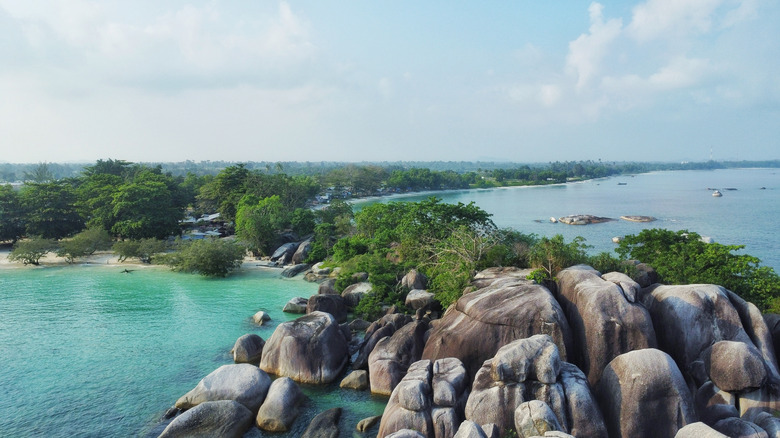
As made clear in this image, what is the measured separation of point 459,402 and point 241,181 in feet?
139

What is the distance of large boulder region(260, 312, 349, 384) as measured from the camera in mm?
13312

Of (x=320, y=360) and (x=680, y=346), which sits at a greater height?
(x=680, y=346)

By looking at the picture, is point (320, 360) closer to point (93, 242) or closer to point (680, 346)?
point (680, 346)

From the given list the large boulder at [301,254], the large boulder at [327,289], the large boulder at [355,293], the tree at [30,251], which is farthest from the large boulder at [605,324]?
the tree at [30,251]

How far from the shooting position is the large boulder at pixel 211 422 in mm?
10164

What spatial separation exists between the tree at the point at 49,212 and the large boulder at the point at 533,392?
36684 mm

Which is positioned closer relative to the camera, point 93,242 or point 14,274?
point 14,274

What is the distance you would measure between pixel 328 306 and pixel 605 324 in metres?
10.7

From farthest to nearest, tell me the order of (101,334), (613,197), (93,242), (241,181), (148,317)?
(613,197)
(241,181)
(93,242)
(148,317)
(101,334)

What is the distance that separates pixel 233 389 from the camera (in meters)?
11.6

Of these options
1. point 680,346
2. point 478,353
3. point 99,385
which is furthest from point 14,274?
point 680,346

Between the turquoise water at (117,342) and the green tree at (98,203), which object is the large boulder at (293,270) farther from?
the green tree at (98,203)

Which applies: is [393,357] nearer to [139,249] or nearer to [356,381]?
[356,381]

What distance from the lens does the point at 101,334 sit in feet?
57.6
